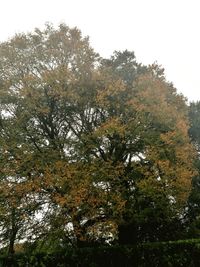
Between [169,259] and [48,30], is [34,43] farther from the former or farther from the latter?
[169,259]

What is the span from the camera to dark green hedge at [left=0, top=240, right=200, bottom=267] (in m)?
15.9

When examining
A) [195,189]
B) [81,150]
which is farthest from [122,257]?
[195,189]

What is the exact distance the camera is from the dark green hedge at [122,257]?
15.9 m

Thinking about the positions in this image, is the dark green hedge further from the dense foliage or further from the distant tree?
the distant tree

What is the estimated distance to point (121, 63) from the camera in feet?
90.4

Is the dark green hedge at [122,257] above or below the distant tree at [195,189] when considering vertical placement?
below

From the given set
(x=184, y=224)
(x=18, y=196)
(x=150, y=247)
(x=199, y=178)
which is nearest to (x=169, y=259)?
(x=150, y=247)

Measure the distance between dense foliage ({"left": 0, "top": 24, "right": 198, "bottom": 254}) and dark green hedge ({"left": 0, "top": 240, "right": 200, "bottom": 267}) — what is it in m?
1.31

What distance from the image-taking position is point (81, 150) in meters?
21.4

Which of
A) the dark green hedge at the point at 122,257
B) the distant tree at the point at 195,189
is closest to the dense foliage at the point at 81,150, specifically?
the distant tree at the point at 195,189

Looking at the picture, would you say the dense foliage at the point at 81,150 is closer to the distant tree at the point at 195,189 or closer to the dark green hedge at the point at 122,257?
the distant tree at the point at 195,189

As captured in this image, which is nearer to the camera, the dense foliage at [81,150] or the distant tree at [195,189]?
the dense foliage at [81,150]

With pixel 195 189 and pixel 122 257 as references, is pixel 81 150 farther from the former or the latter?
pixel 195 189

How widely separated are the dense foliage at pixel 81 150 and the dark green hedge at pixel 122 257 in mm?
1311
